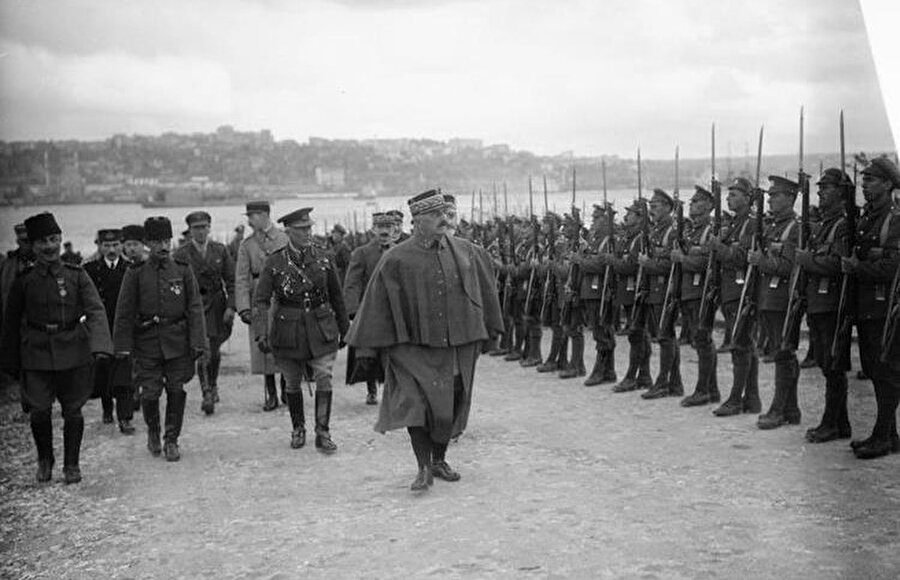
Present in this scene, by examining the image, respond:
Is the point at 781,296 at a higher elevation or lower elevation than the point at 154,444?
higher

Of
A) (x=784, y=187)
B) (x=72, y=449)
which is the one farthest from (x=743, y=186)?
(x=72, y=449)

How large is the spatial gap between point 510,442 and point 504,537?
253cm

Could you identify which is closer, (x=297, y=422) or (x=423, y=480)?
(x=423, y=480)

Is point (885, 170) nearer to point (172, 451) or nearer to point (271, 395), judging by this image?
point (172, 451)

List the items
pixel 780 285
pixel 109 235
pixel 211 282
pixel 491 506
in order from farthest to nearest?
pixel 211 282 → pixel 109 235 → pixel 780 285 → pixel 491 506

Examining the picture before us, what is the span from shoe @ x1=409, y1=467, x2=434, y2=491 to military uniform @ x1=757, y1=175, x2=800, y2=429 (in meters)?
3.02

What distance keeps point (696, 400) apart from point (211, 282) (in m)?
5.23

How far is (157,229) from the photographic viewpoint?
7961 mm

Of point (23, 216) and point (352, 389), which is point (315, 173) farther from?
point (23, 216)

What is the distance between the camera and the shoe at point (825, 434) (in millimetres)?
7027

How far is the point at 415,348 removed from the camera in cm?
637

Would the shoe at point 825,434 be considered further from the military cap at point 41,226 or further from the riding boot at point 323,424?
the military cap at point 41,226

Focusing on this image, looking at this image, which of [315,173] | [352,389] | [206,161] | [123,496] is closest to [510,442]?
[123,496]

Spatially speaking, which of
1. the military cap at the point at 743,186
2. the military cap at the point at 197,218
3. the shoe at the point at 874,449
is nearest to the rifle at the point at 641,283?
the military cap at the point at 743,186
